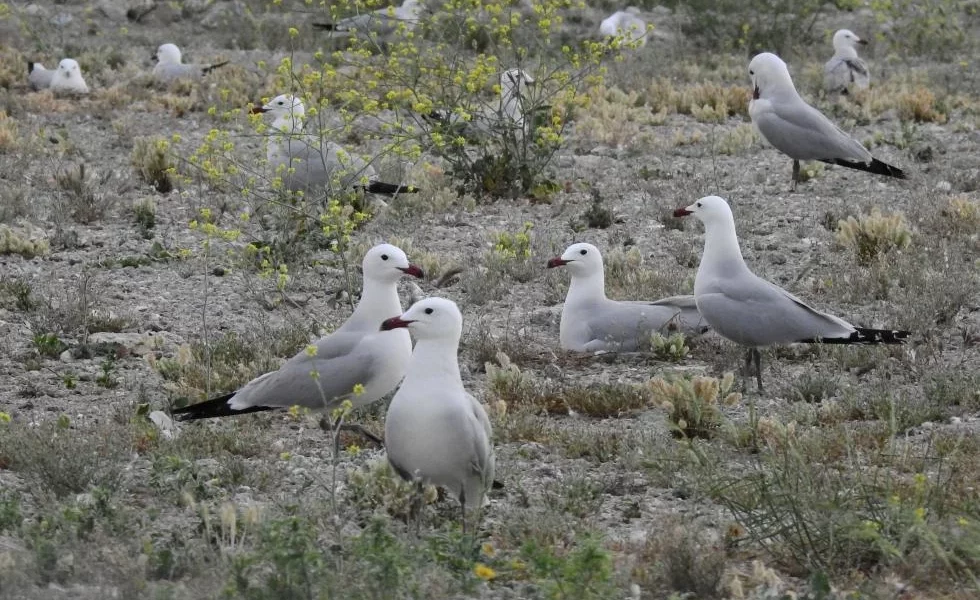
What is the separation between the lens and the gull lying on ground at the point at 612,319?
26.0 ft

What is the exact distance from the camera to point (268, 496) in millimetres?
5734

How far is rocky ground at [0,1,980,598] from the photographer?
473 cm

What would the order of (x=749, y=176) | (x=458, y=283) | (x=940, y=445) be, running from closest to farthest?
(x=940, y=445), (x=458, y=283), (x=749, y=176)

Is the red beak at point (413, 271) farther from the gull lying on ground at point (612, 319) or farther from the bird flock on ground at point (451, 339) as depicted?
the gull lying on ground at point (612, 319)

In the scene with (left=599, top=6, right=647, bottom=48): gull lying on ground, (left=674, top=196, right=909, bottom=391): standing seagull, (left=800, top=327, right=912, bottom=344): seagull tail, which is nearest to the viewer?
(left=800, top=327, right=912, bottom=344): seagull tail

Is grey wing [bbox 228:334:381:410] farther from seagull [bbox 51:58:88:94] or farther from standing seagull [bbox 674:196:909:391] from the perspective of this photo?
seagull [bbox 51:58:88:94]

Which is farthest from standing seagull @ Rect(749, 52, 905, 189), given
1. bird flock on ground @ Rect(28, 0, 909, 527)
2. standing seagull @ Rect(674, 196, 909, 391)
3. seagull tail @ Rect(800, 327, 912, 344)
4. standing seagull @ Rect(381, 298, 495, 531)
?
standing seagull @ Rect(381, 298, 495, 531)

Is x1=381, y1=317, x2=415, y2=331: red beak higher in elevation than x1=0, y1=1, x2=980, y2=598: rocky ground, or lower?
higher

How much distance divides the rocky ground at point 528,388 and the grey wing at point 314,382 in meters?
0.21

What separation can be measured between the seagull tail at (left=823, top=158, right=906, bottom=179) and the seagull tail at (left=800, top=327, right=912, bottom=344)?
4459mm

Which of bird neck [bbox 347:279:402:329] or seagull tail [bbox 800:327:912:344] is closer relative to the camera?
bird neck [bbox 347:279:402:329]

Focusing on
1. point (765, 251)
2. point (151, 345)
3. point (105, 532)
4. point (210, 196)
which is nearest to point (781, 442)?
point (105, 532)

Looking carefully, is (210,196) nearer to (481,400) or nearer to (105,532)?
(481,400)

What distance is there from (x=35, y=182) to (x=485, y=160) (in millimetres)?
3717
